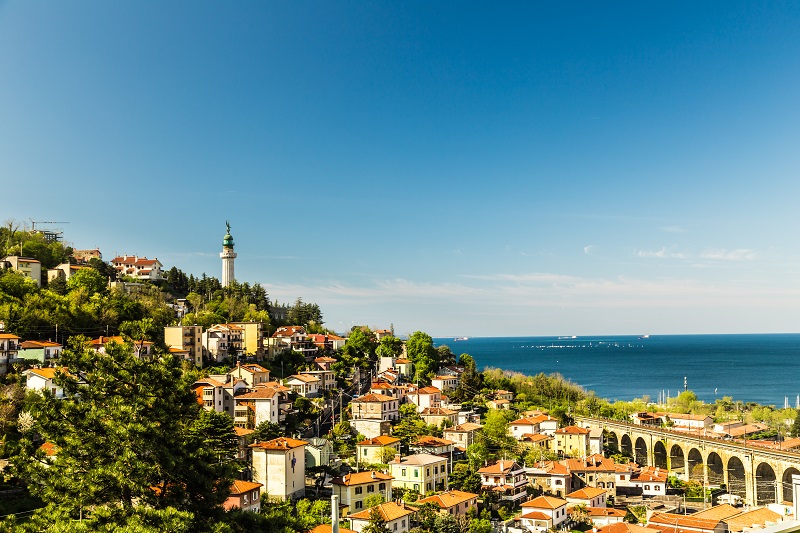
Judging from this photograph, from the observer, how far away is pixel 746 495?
33.1m

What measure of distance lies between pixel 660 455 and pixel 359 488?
86.2 feet

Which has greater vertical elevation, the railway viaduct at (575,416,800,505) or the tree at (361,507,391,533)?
the tree at (361,507,391,533)

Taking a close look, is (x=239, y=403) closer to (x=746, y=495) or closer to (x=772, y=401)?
(x=746, y=495)

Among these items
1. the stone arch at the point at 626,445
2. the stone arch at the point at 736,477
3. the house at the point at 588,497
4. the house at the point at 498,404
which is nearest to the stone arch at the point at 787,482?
the stone arch at the point at 736,477

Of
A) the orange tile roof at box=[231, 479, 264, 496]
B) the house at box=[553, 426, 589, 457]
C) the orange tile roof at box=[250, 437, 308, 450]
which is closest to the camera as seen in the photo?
the orange tile roof at box=[231, 479, 264, 496]

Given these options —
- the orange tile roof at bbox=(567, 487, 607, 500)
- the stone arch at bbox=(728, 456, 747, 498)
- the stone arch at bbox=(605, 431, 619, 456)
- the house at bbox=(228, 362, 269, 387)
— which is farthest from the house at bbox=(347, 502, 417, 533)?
the stone arch at bbox=(605, 431, 619, 456)

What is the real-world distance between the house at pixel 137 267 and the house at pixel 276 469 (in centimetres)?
3542

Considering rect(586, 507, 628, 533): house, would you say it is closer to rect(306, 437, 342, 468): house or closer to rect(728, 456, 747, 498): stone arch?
rect(306, 437, 342, 468): house

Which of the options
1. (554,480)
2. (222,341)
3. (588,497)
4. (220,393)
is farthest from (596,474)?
(222,341)

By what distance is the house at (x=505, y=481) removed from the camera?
91.8 ft

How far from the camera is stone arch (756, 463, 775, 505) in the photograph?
107 feet

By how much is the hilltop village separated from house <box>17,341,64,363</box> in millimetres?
102

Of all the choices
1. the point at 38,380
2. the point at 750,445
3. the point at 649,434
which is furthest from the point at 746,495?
the point at 38,380

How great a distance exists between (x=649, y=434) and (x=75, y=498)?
39.4 meters
